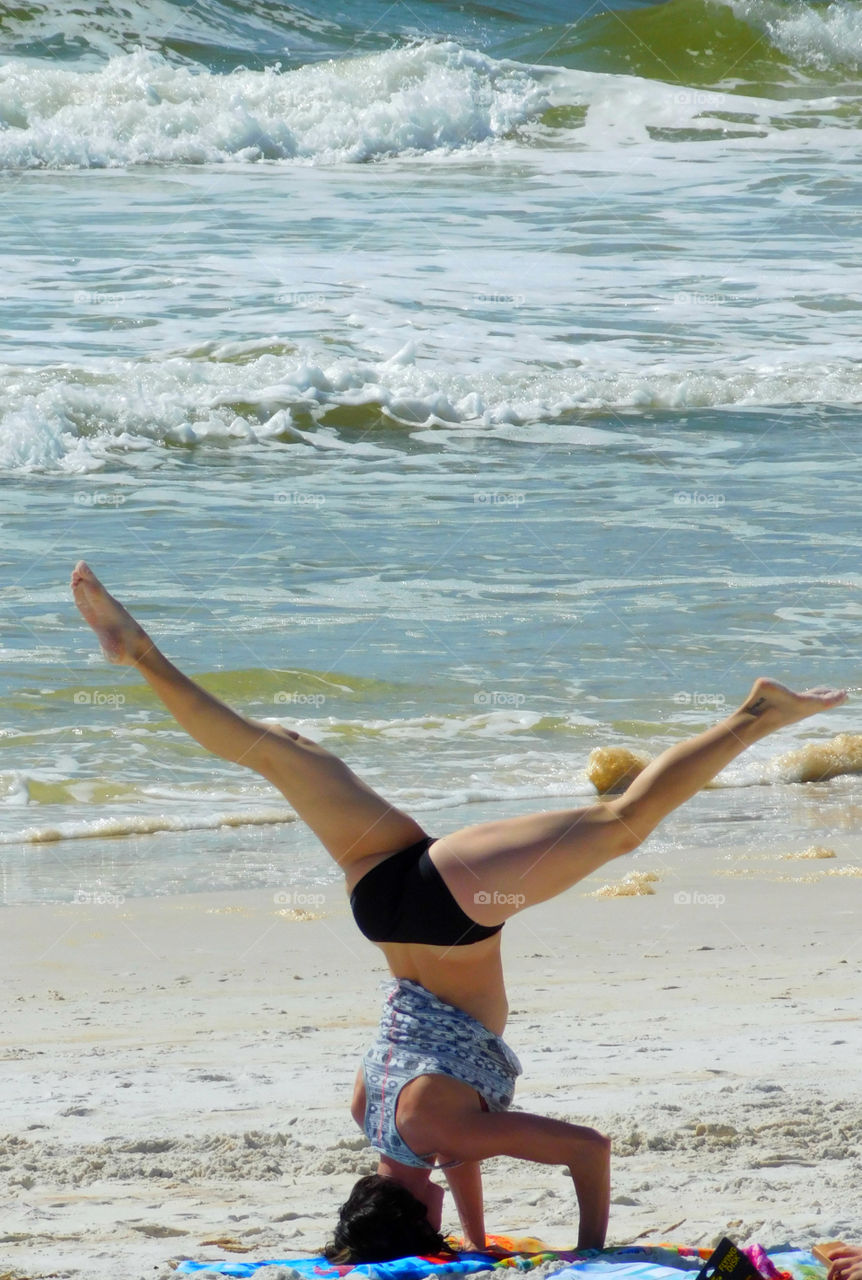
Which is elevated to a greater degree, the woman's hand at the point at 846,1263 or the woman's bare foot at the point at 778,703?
the woman's bare foot at the point at 778,703

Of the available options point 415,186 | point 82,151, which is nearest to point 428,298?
point 415,186

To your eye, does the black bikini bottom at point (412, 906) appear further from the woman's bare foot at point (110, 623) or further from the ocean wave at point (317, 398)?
the ocean wave at point (317, 398)

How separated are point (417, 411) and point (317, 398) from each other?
103 cm

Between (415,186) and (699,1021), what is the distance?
2195 centimetres

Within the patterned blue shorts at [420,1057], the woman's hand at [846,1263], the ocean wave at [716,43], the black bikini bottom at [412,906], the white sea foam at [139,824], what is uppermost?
the ocean wave at [716,43]

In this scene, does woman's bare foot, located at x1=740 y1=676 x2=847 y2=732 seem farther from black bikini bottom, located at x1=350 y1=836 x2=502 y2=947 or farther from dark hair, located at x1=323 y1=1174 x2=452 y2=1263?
dark hair, located at x1=323 y1=1174 x2=452 y2=1263

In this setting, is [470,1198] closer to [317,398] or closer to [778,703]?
[778,703]

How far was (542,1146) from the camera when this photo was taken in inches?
111

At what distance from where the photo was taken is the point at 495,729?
7.41 meters

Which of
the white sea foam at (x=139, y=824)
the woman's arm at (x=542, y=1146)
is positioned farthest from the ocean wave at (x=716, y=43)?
the woman's arm at (x=542, y=1146)

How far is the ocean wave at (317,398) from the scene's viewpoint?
13727 mm

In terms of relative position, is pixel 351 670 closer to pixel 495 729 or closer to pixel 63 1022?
pixel 495 729

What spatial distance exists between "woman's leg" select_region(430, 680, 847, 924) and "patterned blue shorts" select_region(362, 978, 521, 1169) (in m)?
0.24

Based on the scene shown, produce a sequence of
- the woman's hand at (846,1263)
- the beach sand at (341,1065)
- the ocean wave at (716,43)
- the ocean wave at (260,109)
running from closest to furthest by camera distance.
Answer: the woman's hand at (846,1263) < the beach sand at (341,1065) < the ocean wave at (260,109) < the ocean wave at (716,43)
